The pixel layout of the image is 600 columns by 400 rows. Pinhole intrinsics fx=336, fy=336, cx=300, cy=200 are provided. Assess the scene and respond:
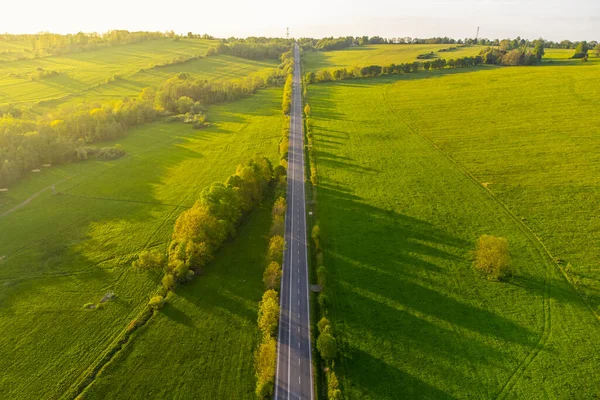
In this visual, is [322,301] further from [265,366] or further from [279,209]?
[279,209]

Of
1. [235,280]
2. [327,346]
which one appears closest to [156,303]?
[235,280]

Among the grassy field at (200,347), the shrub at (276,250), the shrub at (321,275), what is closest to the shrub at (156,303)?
the grassy field at (200,347)

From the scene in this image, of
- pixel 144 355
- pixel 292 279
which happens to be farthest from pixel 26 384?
pixel 292 279

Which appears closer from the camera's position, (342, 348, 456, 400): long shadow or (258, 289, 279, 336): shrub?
(342, 348, 456, 400): long shadow

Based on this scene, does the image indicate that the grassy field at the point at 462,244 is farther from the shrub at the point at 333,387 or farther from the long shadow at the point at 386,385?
the shrub at the point at 333,387

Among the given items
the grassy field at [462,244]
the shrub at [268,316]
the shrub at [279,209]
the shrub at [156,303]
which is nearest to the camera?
the grassy field at [462,244]

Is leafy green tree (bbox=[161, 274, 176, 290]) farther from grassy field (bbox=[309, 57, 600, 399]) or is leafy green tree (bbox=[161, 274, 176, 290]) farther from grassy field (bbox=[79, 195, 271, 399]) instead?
grassy field (bbox=[309, 57, 600, 399])

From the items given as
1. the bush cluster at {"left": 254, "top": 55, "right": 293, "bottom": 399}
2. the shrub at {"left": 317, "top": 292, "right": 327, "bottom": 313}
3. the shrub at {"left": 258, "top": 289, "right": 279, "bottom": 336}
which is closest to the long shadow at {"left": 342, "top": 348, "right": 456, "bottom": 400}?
the shrub at {"left": 317, "top": 292, "right": 327, "bottom": 313}
